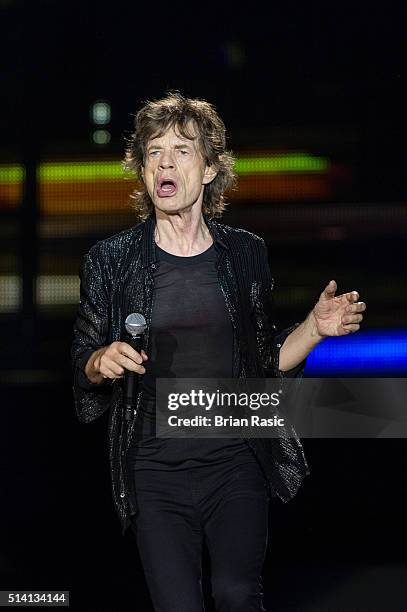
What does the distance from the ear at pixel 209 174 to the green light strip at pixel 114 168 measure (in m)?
1.27

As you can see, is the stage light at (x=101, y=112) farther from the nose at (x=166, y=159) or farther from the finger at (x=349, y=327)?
the finger at (x=349, y=327)

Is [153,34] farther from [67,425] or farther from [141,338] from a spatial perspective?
[141,338]

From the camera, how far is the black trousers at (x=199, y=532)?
3000 mm

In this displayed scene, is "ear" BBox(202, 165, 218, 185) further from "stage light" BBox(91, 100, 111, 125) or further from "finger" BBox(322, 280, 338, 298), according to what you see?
"stage light" BBox(91, 100, 111, 125)

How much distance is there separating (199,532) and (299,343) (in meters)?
0.61

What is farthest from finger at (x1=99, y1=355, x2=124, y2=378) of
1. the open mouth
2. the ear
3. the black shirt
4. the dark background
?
the dark background

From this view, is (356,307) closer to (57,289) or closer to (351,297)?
(351,297)

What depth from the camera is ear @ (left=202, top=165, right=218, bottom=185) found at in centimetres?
346

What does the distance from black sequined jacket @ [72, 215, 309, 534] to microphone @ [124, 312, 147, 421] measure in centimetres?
14

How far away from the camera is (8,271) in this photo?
4914 millimetres

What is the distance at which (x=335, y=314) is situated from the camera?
3.23 metres

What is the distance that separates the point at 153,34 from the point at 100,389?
1922mm

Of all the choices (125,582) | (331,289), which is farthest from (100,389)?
(125,582)

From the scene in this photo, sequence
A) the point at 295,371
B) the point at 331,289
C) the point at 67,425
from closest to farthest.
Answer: the point at 331,289, the point at 295,371, the point at 67,425
